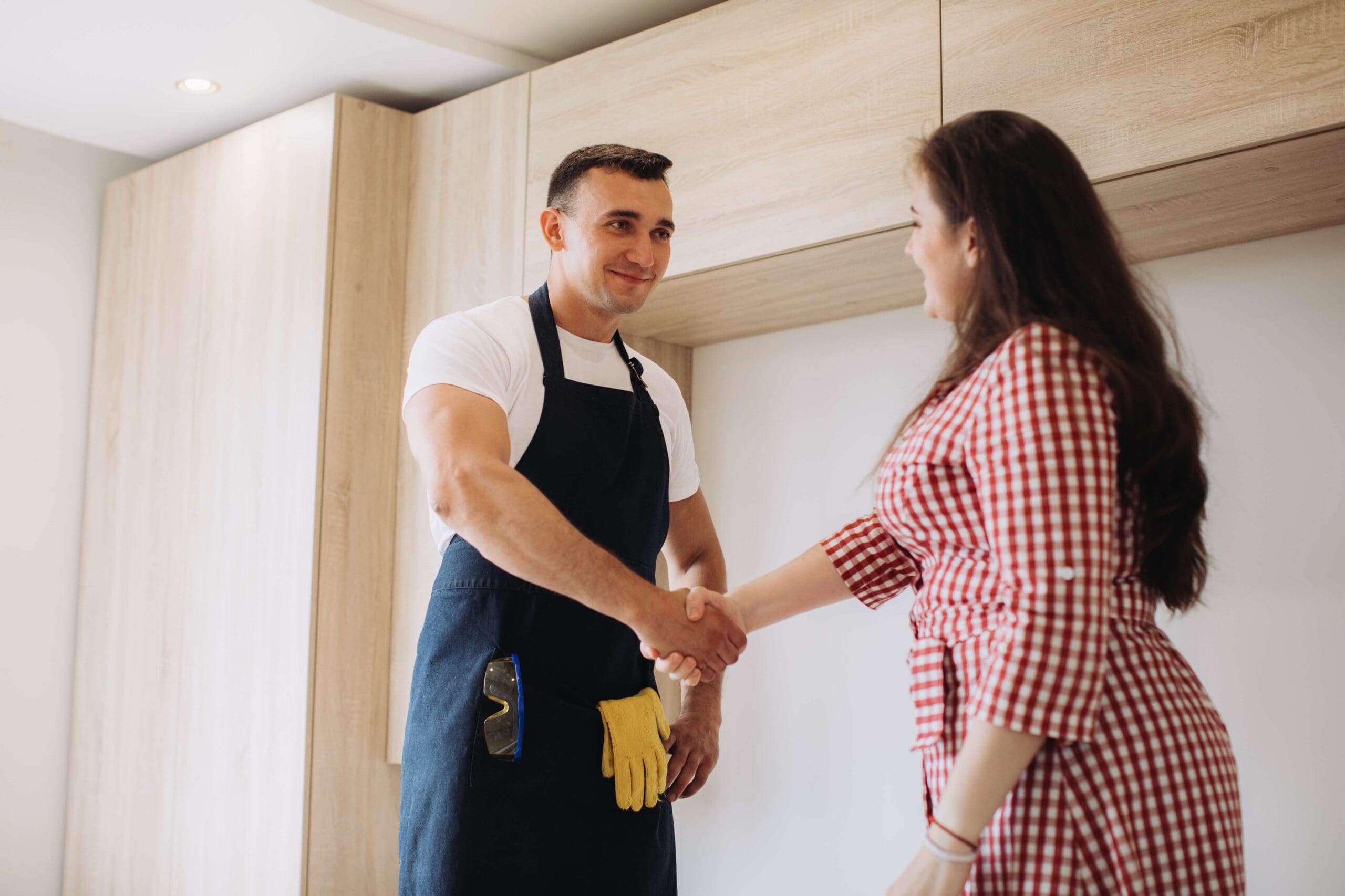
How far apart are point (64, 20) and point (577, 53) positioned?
1.13 meters

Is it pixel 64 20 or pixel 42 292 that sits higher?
pixel 64 20

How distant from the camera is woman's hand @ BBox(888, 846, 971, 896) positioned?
1.03 metres

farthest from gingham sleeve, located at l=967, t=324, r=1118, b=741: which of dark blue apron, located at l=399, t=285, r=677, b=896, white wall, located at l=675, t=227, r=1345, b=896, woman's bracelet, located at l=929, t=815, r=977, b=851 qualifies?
white wall, located at l=675, t=227, r=1345, b=896

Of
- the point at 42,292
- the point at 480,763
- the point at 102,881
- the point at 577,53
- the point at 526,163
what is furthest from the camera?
the point at 42,292

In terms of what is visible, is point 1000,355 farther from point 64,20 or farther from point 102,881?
point 102,881

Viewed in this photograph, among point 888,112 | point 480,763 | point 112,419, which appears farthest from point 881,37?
point 112,419

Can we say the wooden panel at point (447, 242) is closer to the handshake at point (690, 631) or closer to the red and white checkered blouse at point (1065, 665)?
the handshake at point (690, 631)

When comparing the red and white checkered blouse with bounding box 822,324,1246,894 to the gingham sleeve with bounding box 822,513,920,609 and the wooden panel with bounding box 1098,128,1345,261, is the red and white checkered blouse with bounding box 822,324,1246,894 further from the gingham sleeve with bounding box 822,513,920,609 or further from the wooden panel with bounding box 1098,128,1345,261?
the wooden panel with bounding box 1098,128,1345,261

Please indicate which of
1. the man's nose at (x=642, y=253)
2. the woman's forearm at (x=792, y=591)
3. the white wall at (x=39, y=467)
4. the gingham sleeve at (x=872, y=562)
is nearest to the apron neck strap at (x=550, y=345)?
the man's nose at (x=642, y=253)

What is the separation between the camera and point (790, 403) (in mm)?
2721

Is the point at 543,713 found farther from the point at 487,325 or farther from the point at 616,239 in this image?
the point at 616,239

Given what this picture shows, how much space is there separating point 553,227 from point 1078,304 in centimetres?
100

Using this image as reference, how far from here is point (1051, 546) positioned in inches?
39.7

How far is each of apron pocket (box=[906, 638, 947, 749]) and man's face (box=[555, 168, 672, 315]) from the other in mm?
825
